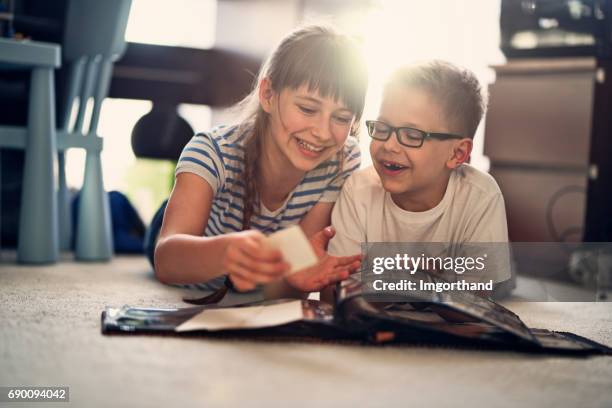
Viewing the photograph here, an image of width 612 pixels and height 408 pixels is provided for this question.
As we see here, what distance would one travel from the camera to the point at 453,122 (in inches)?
51.0

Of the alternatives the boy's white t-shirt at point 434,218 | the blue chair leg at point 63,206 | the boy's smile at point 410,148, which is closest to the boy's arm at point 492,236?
the boy's white t-shirt at point 434,218

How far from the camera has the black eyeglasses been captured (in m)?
1.25

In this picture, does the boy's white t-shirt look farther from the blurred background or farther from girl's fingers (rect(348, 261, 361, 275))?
the blurred background

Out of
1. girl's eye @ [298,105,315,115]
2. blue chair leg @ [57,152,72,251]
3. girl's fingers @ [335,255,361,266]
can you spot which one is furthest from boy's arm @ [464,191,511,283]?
blue chair leg @ [57,152,72,251]

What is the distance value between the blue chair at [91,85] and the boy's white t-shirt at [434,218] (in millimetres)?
875

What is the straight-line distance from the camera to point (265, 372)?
808 millimetres

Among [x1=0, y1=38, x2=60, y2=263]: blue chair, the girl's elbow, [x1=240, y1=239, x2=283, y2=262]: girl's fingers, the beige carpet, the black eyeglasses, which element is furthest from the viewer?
[x1=0, y1=38, x2=60, y2=263]: blue chair

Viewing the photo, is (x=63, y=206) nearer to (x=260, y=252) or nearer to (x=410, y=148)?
(x=410, y=148)

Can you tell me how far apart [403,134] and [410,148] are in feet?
0.09

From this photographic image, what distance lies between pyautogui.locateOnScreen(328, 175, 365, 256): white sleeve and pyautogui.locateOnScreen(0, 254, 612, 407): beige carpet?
0.37m

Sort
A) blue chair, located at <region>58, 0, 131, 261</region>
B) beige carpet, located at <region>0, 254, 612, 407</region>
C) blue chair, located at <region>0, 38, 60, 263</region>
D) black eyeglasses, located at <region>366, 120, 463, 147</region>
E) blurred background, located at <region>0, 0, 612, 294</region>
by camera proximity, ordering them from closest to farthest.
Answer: beige carpet, located at <region>0, 254, 612, 407</region> → black eyeglasses, located at <region>366, 120, 463, 147</region> → blue chair, located at <region>0, 38, 60, 263</region> → blue chair, located at <region>58, 0, 131, 261</region> → blurred background, located at <region>0, 0, 612, 294</region>

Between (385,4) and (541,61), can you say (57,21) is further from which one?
(541,61)

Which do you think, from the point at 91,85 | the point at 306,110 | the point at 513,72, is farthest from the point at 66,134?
the point at 513,72

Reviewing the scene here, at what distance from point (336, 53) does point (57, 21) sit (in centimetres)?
100
